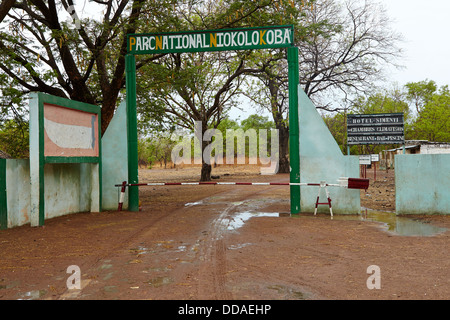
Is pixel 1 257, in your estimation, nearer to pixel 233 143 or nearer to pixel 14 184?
pixel 14 184

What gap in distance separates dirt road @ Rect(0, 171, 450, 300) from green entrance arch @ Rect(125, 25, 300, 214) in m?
1.83

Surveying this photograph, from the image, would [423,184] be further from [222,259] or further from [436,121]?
[436,121]

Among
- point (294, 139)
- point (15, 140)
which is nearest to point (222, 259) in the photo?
point (294, 139)

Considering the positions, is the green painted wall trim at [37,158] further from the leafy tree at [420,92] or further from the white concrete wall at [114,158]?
the leafy tree at [420,92]

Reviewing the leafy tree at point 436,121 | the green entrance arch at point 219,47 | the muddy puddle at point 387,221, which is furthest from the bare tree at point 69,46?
the leafy tree at point 436,121

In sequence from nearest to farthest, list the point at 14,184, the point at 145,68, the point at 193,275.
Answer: the point at 193,275 < the point at 14,184 < the point at 145,68

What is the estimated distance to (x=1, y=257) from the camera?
597 centimetres

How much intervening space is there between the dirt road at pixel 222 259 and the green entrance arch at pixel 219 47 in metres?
1.83

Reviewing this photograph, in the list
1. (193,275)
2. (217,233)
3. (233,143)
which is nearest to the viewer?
(193,275)

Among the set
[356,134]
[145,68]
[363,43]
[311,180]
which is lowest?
[311,180]

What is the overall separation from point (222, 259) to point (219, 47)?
7.33 meters

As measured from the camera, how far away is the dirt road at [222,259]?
4.28m
